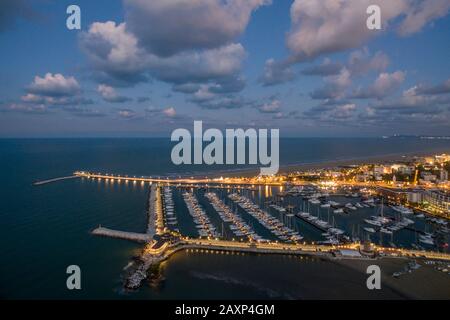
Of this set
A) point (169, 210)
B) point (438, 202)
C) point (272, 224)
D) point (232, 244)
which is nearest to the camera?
point (232, 244)

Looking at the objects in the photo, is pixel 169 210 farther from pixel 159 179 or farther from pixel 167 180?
pixel 159 179

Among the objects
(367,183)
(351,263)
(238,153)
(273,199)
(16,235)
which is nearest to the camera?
(351,263)

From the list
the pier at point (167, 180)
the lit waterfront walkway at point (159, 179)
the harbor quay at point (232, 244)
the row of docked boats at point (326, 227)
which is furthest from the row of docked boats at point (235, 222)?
the lit waterfront walkway at point (159, 179)

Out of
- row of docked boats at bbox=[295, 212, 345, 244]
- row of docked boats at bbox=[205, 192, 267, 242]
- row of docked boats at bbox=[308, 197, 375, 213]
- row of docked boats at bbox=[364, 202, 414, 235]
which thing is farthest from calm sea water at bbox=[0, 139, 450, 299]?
row of docked boats at bbox=[308, 197, 375, 213]

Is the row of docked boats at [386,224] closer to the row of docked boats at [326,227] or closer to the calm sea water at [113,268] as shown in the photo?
the row of docked boats at [326,227]

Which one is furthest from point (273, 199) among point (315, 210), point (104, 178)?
point (104, 178)

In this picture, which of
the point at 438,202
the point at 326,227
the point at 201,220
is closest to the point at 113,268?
the point at 201,220
